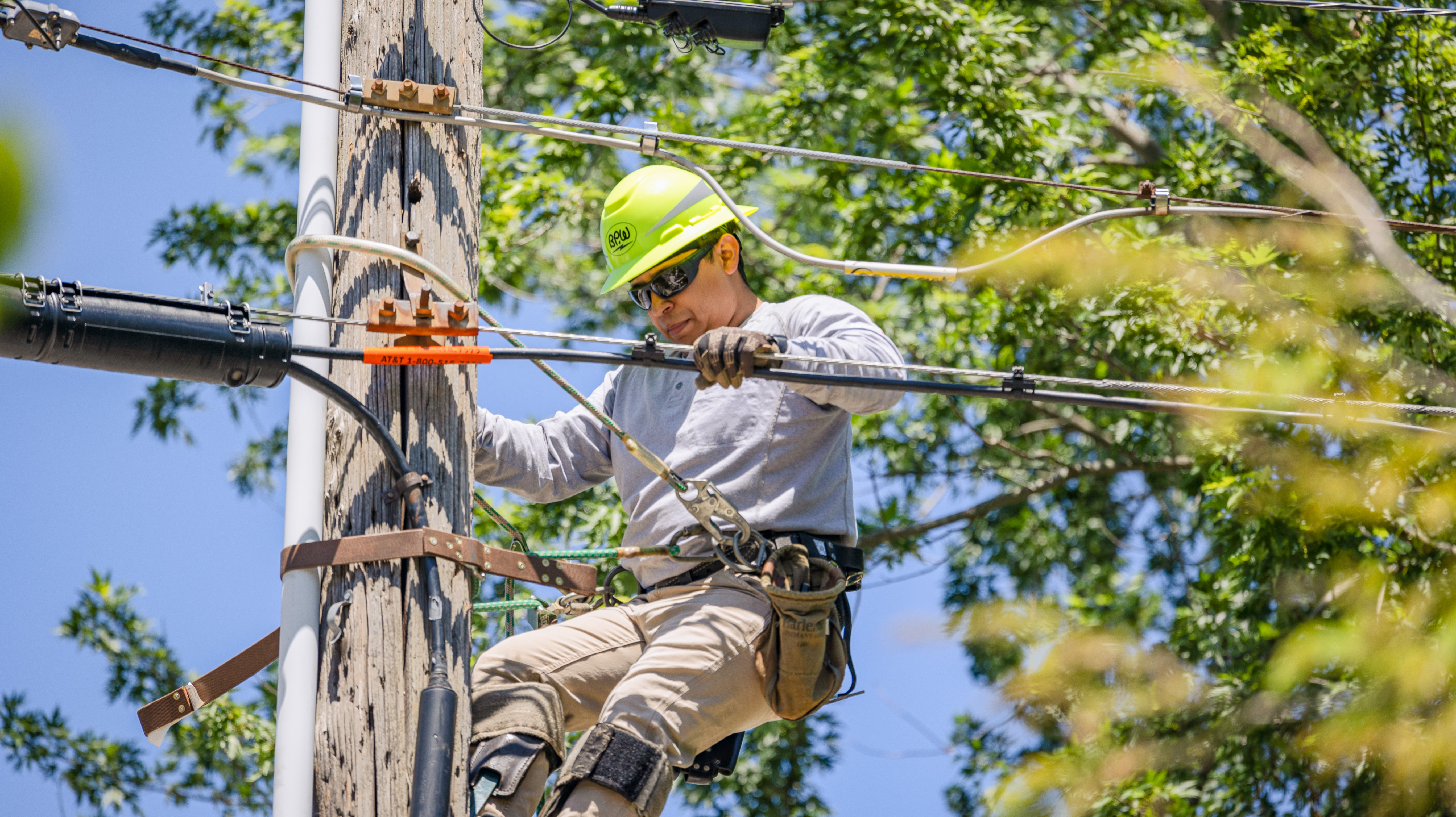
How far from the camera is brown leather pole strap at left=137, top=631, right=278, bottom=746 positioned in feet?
9.66

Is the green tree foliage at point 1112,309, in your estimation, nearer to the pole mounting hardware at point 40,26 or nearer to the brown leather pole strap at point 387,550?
the brown leather pole strap at point 387,550

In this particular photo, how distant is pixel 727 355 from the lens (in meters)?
2.96

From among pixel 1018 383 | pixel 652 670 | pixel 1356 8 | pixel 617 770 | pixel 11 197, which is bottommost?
pixel 11 197

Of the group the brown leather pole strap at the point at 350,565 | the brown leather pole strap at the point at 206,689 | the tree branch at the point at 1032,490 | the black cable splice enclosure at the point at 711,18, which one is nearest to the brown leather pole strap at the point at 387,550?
the brown leather pole strap at the point at 350,565

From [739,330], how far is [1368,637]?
303 centimetres

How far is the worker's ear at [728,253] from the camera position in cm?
375

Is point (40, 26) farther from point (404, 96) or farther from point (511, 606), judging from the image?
point (511, 606)

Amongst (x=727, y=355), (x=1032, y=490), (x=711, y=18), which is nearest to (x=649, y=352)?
(x=727, y=355)

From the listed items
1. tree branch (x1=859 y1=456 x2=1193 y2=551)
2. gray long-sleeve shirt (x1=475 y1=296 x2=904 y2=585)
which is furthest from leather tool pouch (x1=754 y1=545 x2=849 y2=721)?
tree branch (x1=859 y1=456 x2=1193 y2=551)

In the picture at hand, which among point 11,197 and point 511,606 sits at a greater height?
point 511,606

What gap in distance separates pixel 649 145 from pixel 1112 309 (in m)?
3.47

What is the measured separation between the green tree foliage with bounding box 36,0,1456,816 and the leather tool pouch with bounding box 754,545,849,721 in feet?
1.98

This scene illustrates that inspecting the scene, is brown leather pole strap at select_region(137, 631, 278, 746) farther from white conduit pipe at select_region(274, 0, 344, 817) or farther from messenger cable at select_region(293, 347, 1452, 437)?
messenger cable at select_region(293, 347, 1452, 437)

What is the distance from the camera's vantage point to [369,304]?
9.43 feet
